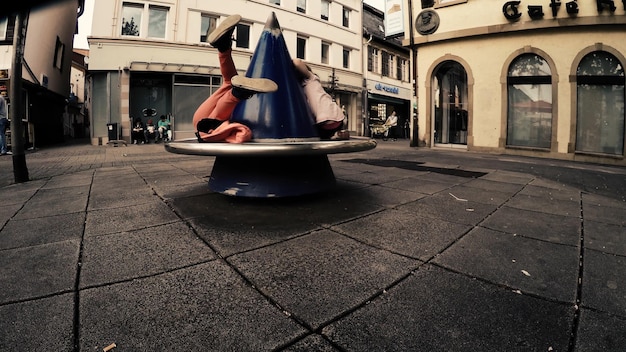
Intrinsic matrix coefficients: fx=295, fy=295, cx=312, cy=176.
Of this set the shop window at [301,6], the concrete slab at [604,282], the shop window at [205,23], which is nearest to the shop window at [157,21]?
the shop window at [205,23]

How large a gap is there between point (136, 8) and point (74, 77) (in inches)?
1242

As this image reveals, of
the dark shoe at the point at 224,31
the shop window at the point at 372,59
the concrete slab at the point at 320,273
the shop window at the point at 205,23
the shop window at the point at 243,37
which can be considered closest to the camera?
the concrete slab at the point at 320,273

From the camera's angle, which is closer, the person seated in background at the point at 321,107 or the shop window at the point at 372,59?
the person seated in background at the point at 321,107

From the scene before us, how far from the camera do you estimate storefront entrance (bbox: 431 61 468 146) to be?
11859 mm

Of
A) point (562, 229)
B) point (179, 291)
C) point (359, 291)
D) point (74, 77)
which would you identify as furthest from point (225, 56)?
point (74, 77)

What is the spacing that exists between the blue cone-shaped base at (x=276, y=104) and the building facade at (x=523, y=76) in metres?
10.0

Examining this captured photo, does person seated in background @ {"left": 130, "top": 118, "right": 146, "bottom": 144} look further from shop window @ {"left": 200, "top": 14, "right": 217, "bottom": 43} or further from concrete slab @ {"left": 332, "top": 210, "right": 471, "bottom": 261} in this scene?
concrete slab @ {"left": 332, "top": 210, "right": 471, "bottom": 261}

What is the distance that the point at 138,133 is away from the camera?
1492 cm

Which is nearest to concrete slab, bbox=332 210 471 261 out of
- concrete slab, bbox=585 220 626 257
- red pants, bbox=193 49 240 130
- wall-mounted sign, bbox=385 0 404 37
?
concrete slab, bbox=585 220 626 257

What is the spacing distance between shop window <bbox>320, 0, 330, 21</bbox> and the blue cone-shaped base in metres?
20.6

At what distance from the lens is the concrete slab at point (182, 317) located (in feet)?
3.54

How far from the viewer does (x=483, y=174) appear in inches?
219

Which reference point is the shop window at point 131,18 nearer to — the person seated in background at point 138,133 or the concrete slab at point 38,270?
the person seated in background at point 138,133

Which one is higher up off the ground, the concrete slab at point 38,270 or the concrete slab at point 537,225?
the concrete slab at point 537,225
